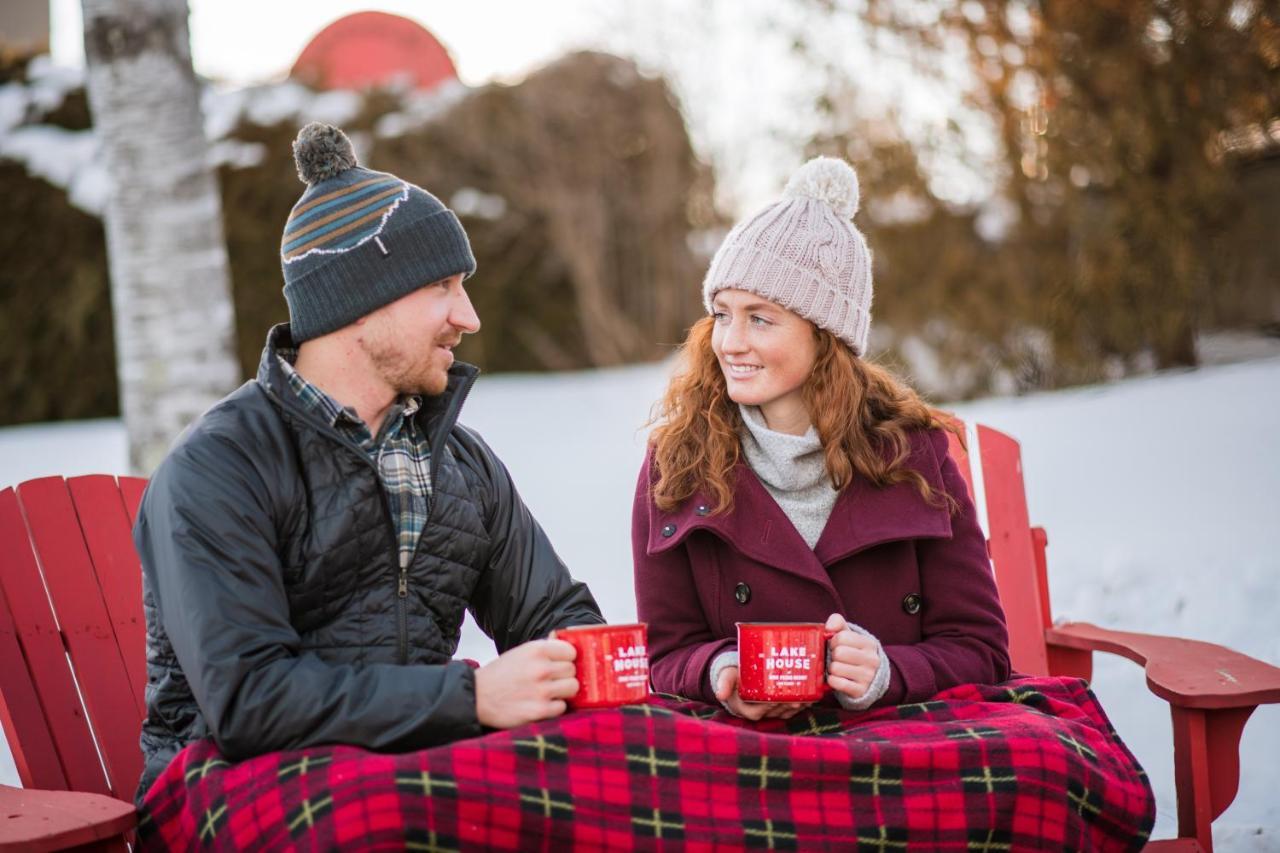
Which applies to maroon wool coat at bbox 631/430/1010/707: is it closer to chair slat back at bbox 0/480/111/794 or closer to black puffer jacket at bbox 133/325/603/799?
black puffer jacket at bbox 133/325/603/799

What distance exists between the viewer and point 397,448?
8.86 feet

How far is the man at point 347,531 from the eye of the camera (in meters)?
2.27

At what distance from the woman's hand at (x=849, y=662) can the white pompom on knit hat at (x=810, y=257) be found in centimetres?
78

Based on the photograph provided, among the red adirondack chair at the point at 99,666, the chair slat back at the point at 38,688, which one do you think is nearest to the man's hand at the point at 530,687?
the red adirondack chair at the point at 99,666

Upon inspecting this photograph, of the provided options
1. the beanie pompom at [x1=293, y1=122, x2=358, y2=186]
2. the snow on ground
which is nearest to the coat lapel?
the snow on ground

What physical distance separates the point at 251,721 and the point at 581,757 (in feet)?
1.87

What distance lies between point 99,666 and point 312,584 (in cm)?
82

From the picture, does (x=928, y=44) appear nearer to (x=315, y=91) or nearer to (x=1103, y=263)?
(x=1103, y=263)

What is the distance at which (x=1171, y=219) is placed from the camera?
7906 millimetres

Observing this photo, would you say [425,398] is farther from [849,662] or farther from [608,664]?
[849,662]

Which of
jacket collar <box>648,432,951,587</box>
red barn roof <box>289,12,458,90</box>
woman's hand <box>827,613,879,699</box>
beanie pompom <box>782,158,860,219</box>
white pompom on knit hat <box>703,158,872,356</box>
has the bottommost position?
woman's hand <box>827,613,879,699</box>

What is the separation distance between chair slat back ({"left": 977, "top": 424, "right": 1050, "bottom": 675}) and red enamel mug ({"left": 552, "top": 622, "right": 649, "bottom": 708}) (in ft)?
4.99

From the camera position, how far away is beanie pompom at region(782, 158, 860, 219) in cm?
312

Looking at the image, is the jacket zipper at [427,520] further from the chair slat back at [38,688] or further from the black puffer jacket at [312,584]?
the chair slat back at [38,688]
